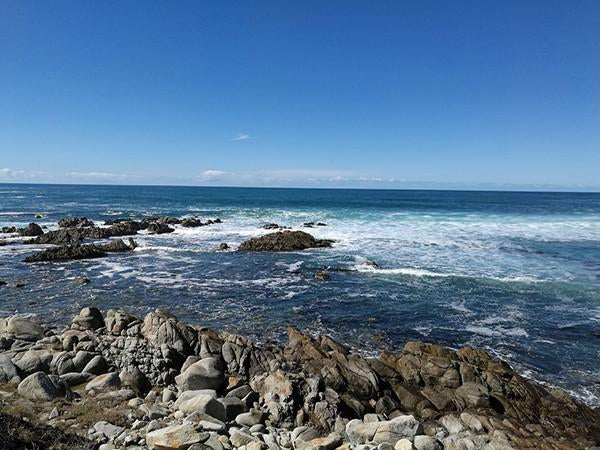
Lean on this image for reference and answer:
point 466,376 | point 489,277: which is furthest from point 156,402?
point 489,277

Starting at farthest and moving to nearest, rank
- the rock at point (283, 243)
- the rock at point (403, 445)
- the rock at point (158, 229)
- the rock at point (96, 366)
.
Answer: the rock at point (158, 229), the rock at point (283, 243), the rock at point (96, 366), the rock at point (403, 445)

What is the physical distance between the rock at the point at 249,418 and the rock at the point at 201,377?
1.71 meters

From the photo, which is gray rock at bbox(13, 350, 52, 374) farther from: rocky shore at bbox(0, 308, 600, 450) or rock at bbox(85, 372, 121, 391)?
rock at bbox(85, 372, 121, 391)

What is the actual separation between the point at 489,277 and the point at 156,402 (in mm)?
20824

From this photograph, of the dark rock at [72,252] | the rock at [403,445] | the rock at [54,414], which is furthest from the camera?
the dark rock at [72,252]

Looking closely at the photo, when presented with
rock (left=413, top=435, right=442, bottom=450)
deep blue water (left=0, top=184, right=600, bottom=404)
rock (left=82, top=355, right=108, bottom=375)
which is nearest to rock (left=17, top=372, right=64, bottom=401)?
rock (left=82, top=355, right=108, bottom=375)

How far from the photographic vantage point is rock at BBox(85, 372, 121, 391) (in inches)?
366

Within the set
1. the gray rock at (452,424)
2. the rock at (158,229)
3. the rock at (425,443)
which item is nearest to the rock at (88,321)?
the rock at (425,443)

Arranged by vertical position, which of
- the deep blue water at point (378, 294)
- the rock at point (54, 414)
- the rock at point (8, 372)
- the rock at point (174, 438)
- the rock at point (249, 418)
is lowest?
the deep blue water at point (378, 294)

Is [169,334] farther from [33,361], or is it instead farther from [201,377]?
[33,361]

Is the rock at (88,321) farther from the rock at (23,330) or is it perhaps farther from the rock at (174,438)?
the rock at (174,438)

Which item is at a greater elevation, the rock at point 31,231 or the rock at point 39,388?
the rock at point 39,388

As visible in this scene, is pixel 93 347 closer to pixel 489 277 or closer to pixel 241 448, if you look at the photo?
pixel 241 448

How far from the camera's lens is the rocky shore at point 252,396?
7.28 meters
